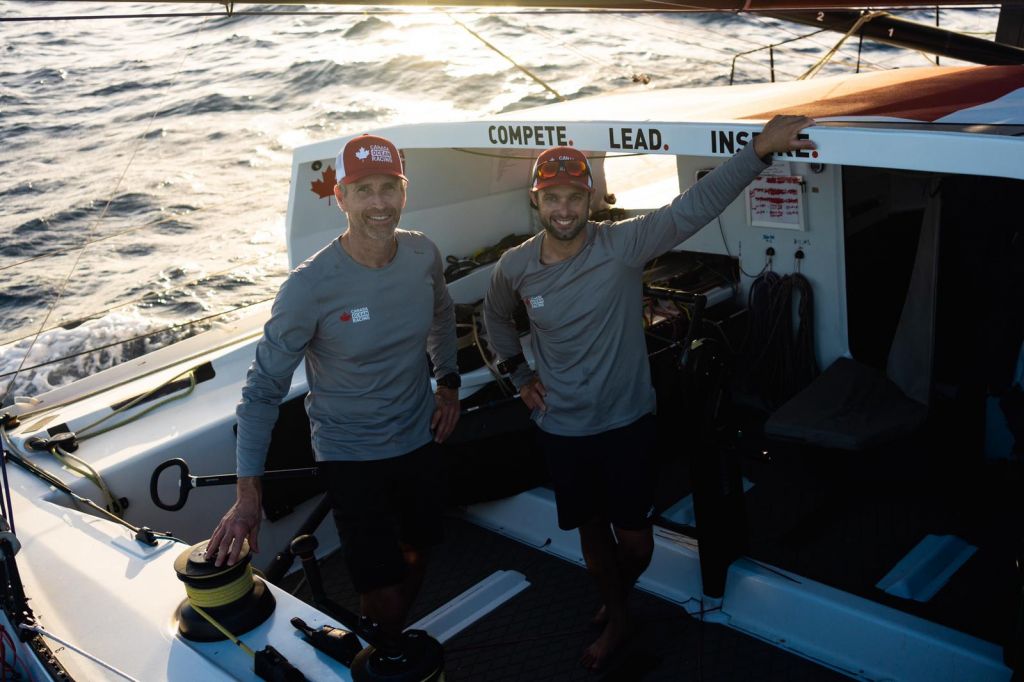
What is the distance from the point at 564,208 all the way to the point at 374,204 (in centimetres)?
55

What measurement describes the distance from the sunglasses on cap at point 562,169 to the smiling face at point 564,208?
0.11 ft

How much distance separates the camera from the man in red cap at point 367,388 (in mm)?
2545

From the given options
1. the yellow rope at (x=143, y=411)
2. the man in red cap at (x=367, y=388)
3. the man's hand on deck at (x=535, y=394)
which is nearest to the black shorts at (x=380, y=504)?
the man in red cap at (x=367, y=388)

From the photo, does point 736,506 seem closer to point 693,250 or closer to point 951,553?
point 951,553

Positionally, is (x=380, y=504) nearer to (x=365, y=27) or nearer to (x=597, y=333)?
(x=597, y=333)

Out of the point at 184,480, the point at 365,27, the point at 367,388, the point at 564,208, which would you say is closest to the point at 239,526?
the point at 184,480

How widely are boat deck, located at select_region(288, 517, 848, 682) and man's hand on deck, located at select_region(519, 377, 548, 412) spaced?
0.92m

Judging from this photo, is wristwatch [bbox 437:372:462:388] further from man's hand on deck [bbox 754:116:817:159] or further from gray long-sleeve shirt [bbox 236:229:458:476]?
man's hand on deck [bbox 754:116:817:159]

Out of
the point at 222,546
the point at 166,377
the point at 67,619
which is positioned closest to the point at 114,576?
the point at 67,619

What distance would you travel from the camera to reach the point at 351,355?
263 centimetres

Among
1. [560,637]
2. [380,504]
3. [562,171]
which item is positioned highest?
[562,171]

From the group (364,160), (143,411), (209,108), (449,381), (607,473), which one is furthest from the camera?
(209,108)

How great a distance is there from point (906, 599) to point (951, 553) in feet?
1.19

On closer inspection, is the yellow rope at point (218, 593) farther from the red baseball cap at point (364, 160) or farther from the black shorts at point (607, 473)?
the red baseball cap at point (364, 160)
